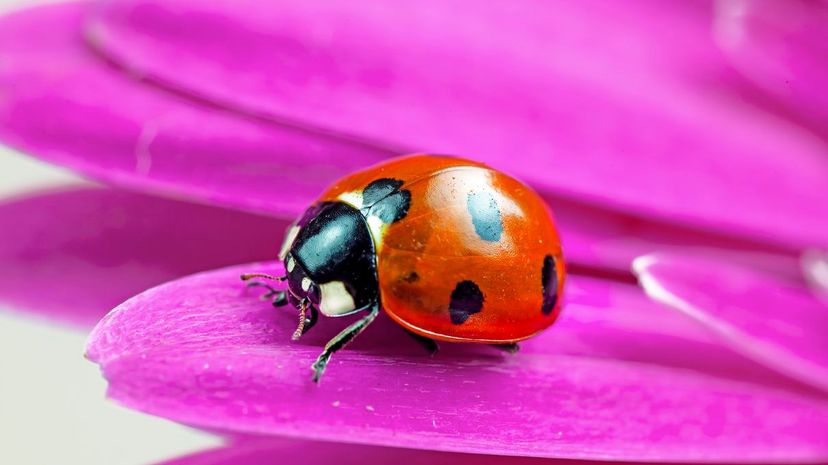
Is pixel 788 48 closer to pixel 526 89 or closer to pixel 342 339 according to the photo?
pixel 526 89

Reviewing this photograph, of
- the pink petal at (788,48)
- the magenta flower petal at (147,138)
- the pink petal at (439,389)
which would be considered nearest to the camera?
the pink petal at (439,389)

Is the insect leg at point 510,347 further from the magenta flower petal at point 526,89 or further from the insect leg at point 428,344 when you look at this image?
the magenta flower petal at point 526,89

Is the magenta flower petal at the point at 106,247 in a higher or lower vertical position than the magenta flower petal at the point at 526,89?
lower

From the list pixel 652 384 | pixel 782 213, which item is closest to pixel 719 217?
pixel 782 213

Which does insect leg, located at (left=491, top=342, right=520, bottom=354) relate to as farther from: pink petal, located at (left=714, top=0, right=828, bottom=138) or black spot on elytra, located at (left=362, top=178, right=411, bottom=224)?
pink petal, located at (left=714, top=0, right=828, bottom=138)

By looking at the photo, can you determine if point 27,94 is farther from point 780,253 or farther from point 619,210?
point 780,253

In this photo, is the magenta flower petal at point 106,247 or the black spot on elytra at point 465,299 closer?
the black spot on elytra at point 465,299

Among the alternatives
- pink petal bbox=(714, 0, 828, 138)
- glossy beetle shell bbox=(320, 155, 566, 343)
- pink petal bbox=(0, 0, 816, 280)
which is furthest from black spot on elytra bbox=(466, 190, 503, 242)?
pink petal bbox=(714, 0, 828, 138)

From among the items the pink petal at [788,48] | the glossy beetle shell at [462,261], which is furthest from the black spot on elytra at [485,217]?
the pink petal at [788,48]
